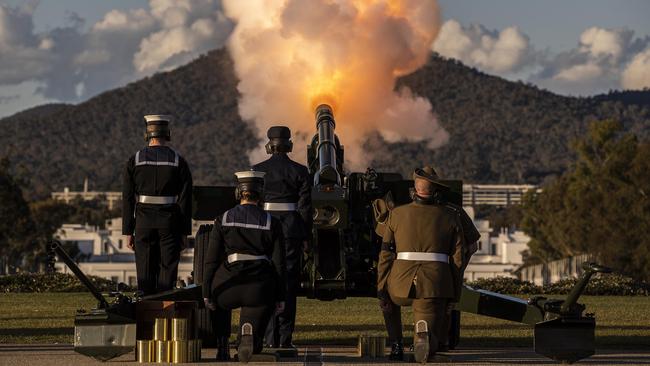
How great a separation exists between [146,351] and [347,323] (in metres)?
9.29

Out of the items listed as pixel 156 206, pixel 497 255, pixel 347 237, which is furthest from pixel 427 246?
pixel 497 255

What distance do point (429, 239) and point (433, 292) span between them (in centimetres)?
51

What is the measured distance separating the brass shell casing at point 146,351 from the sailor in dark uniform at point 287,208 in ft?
6.31

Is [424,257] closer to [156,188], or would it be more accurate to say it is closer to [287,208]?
[287,208]

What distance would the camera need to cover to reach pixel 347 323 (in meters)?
25.9

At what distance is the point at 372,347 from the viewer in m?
18.2

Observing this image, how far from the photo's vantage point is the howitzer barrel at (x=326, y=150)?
67.9ft

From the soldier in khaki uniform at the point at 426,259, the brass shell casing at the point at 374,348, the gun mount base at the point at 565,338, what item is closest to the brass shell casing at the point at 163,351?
the soldier in khaki uniform at the point at 426,259

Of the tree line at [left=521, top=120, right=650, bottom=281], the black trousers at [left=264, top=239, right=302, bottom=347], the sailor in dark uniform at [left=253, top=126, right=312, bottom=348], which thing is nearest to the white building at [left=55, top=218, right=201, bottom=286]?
the tree line at [left=521, top=120, right=650, bottom=281]

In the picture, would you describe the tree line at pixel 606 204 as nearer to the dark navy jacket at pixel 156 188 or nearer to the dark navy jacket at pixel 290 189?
the dark navy jacket at pixel 290 189

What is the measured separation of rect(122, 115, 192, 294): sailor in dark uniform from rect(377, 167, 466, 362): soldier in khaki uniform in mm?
2503

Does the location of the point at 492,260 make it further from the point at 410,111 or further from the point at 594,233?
the point at 410,111

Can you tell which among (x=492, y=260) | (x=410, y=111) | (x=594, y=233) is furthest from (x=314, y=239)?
(x=492, y=260)

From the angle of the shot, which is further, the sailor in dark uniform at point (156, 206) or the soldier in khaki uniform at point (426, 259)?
the sailor in dark uniform at point (156, 206)
